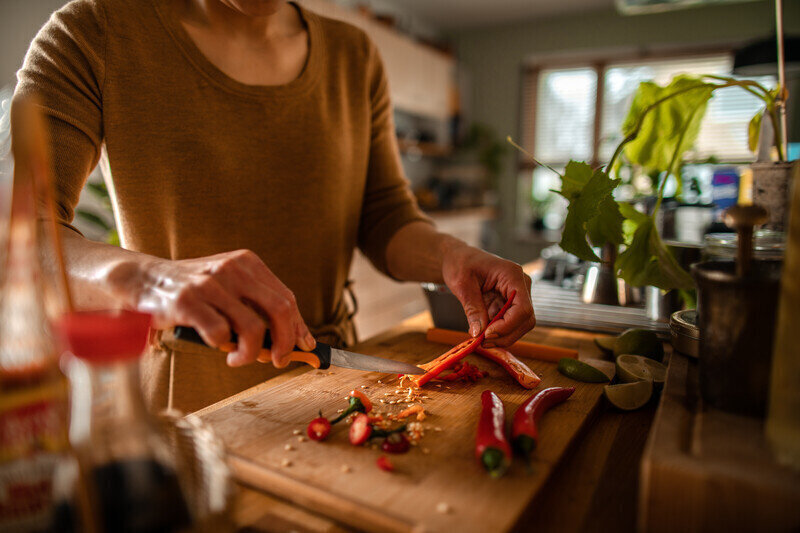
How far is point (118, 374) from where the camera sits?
37cm

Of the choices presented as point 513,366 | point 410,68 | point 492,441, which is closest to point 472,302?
point 513,366

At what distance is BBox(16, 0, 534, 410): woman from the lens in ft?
2.23

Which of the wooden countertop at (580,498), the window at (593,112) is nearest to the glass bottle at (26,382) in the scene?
the wooden countertop at (580,498)

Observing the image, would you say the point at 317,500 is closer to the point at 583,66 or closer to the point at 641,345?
the point at 641,345

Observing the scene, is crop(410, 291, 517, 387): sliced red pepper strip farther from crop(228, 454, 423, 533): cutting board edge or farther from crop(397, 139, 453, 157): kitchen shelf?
crop(397, 139, 453, 157): kitchen shelf

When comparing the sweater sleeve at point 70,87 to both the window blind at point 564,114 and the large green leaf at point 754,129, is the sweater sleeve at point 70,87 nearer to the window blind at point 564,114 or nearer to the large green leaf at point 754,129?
the large green leaf at point 754,129

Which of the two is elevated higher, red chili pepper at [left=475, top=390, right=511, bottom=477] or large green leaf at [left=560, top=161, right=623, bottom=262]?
large green leaf at [left=560, top=161, right=623, bottom=262]

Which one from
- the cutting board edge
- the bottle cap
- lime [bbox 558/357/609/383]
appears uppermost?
the bottle cap

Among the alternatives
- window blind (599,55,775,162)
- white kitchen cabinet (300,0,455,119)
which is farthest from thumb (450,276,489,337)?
window blind (599,55,775,162)

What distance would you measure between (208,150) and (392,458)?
74 cm

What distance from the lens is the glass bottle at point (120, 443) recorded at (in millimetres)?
354

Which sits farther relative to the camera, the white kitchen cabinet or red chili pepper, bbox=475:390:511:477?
the white kitchen cabinet

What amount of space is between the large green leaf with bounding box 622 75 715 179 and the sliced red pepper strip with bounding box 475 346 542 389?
430 millimetres

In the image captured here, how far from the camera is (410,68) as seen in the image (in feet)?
14.1
